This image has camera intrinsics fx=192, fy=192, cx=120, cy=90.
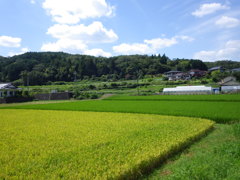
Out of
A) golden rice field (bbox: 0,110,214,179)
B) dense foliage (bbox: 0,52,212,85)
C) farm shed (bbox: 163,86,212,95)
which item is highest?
dense foliage (bbox: 0,52,212,85)

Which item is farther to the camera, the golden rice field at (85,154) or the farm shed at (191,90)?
the farm shed at (191,90)

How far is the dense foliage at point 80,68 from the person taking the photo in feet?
321

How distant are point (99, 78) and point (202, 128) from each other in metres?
96.6

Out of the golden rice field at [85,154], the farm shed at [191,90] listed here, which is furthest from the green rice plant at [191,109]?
the farm shed at [191,90]

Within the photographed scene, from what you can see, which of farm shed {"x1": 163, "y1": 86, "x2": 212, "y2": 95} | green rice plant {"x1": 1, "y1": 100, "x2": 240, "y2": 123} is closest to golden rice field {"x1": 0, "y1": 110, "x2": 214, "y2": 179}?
green rice plant {"x1": 1, "y1": 100, "x2": 240, "y2": 123}

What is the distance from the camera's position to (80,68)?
352 ft

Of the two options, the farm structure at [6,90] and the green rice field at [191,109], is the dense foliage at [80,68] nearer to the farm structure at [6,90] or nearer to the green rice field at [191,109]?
the farm structure at [6,90]

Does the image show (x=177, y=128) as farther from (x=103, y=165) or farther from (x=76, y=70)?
(x=76, y=70)

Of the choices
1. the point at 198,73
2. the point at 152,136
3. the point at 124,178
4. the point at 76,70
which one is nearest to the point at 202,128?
the point at 152,136

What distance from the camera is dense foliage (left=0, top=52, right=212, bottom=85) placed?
97.8 meters

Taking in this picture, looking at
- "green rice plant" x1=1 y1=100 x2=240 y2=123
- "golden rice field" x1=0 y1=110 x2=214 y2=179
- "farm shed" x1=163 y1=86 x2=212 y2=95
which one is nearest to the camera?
"golden rice field" x1=0 y1=110 x2=214 y2=179

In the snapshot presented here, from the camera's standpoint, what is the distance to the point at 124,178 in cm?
562

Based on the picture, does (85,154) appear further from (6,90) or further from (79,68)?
(79,68)

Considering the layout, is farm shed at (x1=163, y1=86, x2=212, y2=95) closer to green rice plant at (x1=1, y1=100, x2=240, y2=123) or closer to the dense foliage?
green rice plant at (x1=1, y1=100, x2=240, y2=123)
